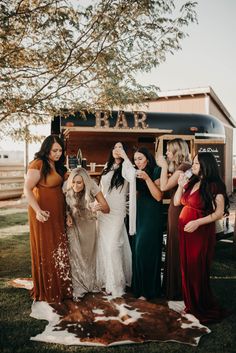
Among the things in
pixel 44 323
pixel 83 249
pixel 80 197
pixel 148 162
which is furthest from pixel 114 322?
pixel 148 162

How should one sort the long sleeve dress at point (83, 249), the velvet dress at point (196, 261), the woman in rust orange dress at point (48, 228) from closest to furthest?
1. the velvet dress at point (196, 261)
2. the woman in rust orange dress at point (48, 228)
3. the long sleeve dress at point (83, 249)

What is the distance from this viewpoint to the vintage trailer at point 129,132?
27.5 feet

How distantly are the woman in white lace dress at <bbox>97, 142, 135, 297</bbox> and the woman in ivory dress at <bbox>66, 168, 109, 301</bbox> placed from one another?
0.12 metres

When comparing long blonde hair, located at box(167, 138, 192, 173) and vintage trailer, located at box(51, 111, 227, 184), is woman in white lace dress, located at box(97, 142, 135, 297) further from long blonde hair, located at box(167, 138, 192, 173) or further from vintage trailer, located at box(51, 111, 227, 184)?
vintage trailer, located at box(51, 111, 227, 184)

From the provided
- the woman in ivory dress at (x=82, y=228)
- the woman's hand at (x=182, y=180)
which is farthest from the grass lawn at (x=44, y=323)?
the woman's hand at (x=182, y=180)

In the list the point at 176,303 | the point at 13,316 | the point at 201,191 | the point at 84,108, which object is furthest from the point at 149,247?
the point at 84,108

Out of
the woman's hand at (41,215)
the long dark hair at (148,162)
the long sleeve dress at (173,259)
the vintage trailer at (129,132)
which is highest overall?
the vintage trailer at (129,132)

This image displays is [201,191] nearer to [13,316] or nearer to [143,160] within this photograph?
[143,160]

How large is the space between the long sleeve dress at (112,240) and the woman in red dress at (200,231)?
3.21ft

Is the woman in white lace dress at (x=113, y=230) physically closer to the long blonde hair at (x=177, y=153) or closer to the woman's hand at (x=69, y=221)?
the woman's hand at (x=69, y=221)

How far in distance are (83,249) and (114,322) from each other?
1.25m

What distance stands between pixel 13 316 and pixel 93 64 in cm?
413

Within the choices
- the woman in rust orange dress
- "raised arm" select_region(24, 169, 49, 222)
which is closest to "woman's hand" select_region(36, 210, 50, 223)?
"raised arm" select_region(24, 169, 49, 222)

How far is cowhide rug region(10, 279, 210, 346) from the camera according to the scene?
3.57 m
